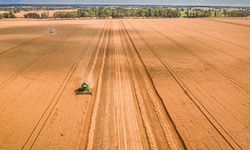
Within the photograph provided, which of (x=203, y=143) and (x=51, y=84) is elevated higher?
(x=51, y=84)

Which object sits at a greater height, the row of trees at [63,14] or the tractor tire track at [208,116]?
the row of trees at [63,14]

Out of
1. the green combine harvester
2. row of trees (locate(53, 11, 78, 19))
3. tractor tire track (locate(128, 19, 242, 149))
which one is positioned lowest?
tractor tire track (locate(128, 19, 242, 149))

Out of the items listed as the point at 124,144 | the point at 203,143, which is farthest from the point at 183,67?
the point at 124,144

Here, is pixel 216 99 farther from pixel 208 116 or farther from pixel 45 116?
pixel 45 116

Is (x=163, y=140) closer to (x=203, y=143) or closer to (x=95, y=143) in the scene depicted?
(x=203, y=143)

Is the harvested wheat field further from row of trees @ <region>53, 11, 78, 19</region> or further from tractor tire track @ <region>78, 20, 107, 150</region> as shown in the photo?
row of trees @ <region>53, 11, 78, 19</region>

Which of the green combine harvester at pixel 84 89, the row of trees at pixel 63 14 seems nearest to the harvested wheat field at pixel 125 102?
the green combine harvester at pixel 84 89

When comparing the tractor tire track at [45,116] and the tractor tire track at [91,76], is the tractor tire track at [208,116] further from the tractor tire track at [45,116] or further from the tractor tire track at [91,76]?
the tractor tire track at [45,116]

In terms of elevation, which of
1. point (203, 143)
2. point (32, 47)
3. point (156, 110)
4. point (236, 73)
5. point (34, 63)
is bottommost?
point (203, 143)

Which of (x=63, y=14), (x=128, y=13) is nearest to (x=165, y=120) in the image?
(x=63, y=14)

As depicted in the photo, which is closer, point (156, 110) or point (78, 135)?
point (78, 135)

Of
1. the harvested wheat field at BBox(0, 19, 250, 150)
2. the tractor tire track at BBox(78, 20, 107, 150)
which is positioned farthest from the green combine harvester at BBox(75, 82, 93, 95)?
the tractor tire track at BBox(78, 20, 107, 150)
